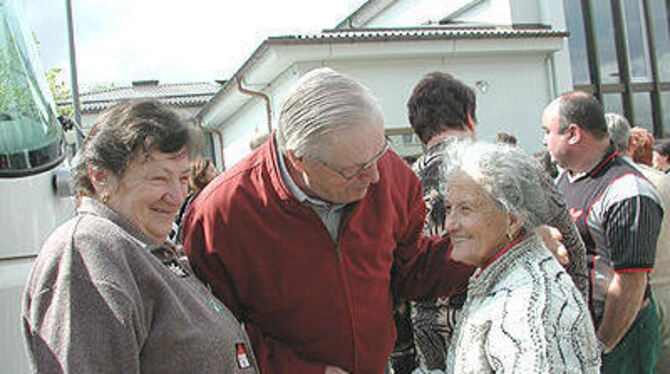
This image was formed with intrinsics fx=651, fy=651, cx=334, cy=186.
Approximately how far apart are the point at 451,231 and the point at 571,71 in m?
11.4

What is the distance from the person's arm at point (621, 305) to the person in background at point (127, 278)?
6.58ft

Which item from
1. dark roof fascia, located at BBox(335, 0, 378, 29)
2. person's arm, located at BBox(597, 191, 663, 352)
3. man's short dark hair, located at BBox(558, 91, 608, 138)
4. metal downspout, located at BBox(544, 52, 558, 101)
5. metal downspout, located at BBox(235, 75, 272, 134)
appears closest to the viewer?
person's arm, located at BBox(597, 191, 663, 352)

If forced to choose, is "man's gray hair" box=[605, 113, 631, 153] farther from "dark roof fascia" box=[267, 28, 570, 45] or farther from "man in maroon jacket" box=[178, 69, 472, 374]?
"dark roof fascia" box=[267, 28, 570, 45]

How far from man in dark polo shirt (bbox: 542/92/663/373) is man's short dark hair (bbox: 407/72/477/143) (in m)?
0.73

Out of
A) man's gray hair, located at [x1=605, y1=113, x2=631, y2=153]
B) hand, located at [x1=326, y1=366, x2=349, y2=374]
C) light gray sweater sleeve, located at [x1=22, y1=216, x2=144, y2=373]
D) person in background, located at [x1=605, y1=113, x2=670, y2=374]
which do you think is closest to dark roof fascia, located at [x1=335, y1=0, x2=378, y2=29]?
man's gray hair, located at [x1=605, y1=113, x2=631, y2=153]

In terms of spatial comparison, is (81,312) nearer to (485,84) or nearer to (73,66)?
(73,66)

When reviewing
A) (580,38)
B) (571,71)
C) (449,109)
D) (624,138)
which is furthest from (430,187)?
(580,38)

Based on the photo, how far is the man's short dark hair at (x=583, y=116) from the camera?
3.25 meters

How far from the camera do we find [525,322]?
1.69m

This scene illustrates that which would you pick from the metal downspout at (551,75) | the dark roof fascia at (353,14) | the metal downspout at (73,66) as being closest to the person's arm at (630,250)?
the metal downspout at (73,66)

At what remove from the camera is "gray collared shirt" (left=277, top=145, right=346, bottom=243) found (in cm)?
216

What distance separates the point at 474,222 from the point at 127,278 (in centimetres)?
110

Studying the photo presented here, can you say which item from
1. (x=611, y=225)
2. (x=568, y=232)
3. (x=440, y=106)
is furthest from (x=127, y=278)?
(x=611, y=225)

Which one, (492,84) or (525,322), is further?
(492,84)
